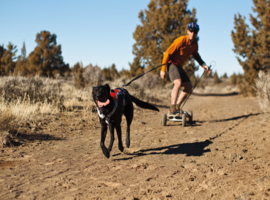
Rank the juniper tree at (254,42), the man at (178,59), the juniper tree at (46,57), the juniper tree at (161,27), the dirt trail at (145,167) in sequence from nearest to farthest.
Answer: the dirt trail at (145,167) → the man at (178,59) → the juniper tree at (254,42) → the juniper tree at (161,27) → the juniper tree at (46,57)

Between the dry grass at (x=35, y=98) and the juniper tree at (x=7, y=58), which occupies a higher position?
the juniper tree at (x=7, y=58)

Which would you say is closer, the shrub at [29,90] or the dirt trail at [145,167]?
the dirt trail at [145,167]

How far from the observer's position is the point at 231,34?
52.1 ft

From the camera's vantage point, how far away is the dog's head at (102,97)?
272 cm

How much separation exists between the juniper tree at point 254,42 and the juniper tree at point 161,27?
4.28m

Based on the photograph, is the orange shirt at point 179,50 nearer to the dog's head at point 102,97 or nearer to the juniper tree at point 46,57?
the dog's head at point 102,97

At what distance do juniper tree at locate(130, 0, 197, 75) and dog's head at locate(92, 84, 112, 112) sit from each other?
51.2 feet

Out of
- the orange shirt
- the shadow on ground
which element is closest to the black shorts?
the orange shirt

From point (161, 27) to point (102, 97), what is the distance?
58.2 feet

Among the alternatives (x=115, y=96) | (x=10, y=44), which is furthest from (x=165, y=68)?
(x=10, y=44)

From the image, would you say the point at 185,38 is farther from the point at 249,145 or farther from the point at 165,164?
the point at 165,164

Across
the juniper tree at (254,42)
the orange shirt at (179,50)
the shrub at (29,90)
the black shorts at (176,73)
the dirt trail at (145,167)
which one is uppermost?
the juniper tree at (254,42)

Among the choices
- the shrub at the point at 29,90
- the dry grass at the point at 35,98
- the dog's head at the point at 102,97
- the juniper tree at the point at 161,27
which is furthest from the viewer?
the juniper tree at the point at 161,27

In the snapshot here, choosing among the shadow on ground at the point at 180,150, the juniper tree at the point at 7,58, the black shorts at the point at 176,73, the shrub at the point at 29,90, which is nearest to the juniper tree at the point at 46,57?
the juniper tree at the point at 7,58
